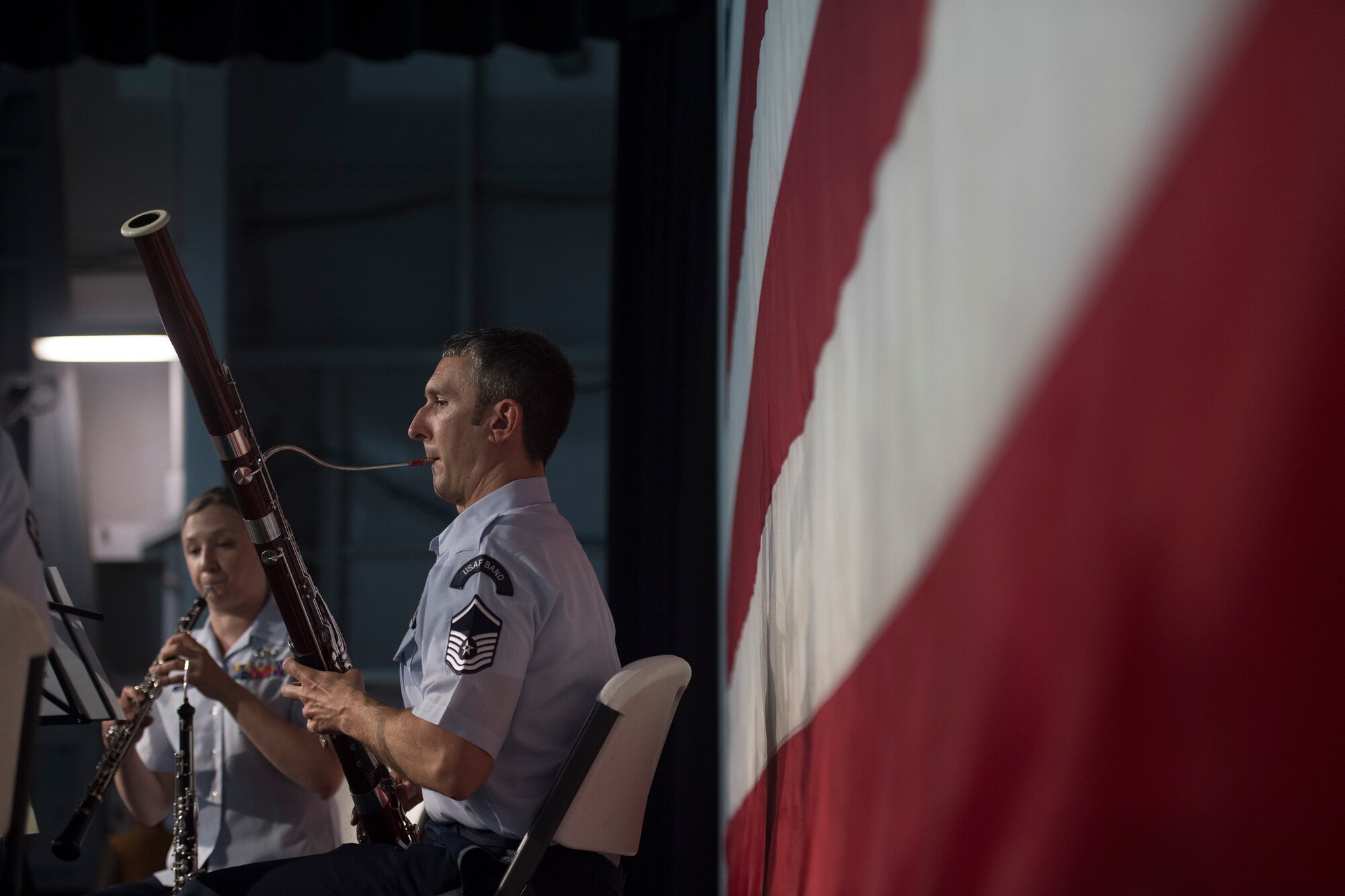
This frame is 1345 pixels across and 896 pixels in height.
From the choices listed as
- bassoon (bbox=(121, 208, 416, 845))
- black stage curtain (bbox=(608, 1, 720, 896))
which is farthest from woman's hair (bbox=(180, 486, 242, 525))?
black stage curtain (bbox=(608, 1, 720, 896))

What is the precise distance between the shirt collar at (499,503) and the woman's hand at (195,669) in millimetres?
622

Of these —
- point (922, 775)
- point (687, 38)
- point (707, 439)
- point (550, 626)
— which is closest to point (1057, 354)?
point (922, 775)

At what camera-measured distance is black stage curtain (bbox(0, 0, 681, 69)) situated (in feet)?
11.0

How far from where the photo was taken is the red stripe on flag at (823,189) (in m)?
0.60

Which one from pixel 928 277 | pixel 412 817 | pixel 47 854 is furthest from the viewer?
pixel 47 854

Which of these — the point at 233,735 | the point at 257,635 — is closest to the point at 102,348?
the point at 257,635

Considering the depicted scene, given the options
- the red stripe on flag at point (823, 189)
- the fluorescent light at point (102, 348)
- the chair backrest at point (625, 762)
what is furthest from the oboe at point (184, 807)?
the fluorescent light at point (102, 348)

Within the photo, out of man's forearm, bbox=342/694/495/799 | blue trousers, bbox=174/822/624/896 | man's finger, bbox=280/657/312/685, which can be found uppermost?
man's finger, bbox=280/657/312/685

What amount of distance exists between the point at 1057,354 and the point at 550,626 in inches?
40.6

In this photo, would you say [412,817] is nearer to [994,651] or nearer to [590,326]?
[994,651]

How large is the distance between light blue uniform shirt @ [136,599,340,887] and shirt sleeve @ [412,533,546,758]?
77 cm

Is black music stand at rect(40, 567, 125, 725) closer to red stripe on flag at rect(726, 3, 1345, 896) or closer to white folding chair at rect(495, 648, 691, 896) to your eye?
white folding chair at rect(495, 648, 691, 896)

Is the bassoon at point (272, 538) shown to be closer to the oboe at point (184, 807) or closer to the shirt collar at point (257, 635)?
the oboe at point (184, 807)

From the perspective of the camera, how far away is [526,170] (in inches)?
186
